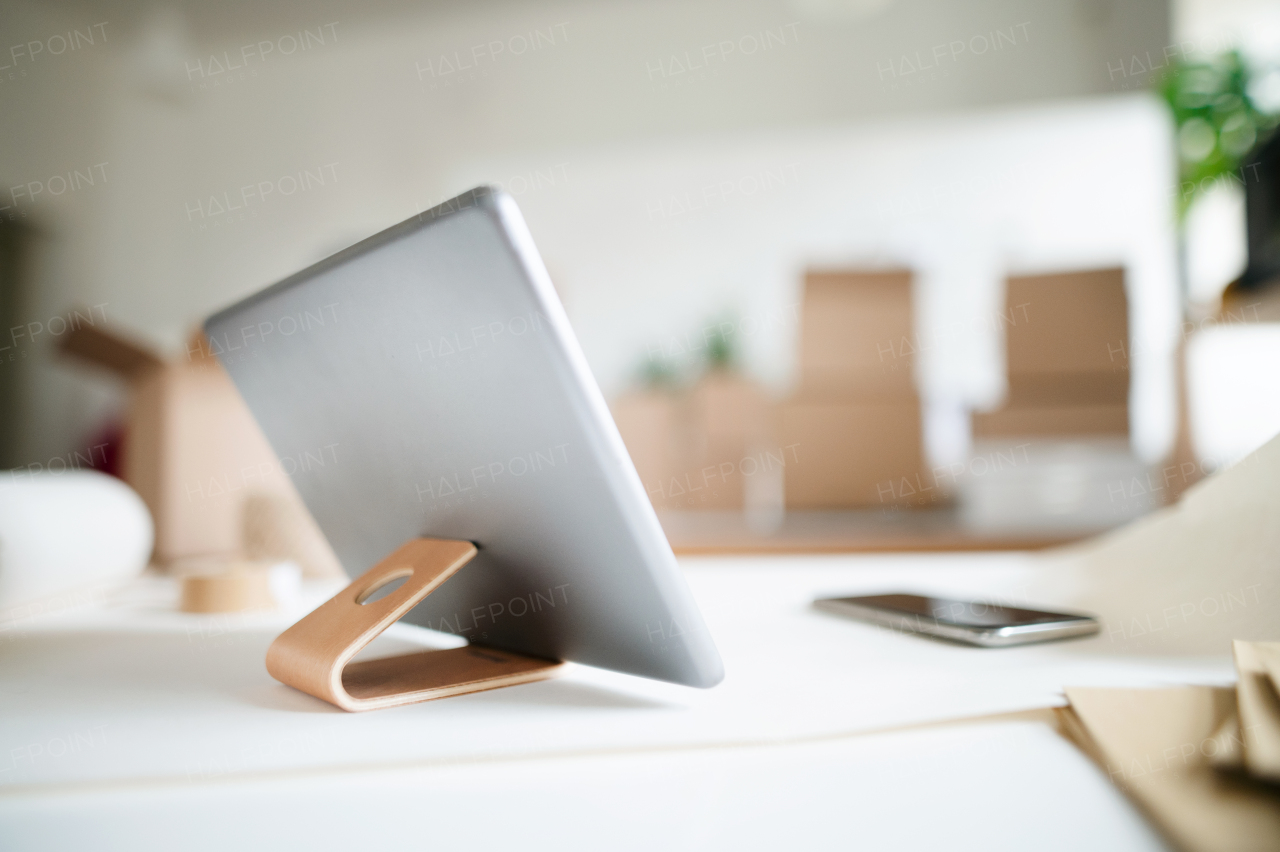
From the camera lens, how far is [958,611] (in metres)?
0.54

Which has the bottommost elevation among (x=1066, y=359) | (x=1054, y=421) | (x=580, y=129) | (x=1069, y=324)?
(x=1054, y=421)

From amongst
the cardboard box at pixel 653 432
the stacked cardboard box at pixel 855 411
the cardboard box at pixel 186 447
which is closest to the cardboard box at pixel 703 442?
the cardboard box at pixel 653 432

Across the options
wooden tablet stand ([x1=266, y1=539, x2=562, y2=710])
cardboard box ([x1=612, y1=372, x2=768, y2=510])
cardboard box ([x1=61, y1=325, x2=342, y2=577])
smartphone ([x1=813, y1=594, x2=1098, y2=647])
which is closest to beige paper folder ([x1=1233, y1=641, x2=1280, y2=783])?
smartphone ([x1=813, y1=594, x2=1098, y2=647])

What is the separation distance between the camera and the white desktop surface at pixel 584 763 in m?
0.27

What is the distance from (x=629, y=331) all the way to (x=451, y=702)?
11.9 feet

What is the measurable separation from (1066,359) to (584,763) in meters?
2.25

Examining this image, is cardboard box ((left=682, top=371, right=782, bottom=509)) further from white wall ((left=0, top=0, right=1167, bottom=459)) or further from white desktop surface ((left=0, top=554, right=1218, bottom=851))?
white desktop surface ((left=0, top=554, right=1218, bottom=851))

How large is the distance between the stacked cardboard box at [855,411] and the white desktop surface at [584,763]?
5.57 feet

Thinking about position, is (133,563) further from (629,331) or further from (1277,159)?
(629,331)

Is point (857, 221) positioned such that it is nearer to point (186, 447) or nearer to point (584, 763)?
point (186, 447)

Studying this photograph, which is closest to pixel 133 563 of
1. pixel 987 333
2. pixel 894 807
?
pixel 894 807

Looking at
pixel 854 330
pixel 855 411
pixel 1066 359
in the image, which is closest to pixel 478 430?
pixel 855 411

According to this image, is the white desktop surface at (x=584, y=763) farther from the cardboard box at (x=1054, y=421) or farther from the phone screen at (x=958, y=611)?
the cardboard box at (x=1054, y=421)

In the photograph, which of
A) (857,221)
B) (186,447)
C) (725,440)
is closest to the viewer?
(186,447)
